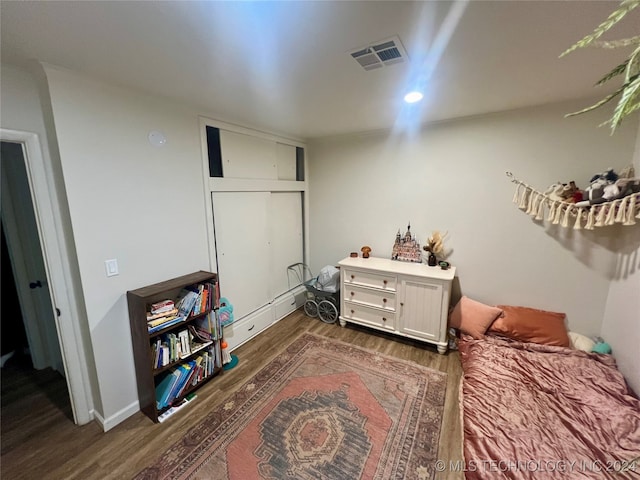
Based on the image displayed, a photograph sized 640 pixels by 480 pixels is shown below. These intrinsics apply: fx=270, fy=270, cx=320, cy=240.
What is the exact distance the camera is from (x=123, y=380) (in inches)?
82.3

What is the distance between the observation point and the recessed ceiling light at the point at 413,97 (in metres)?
2.16

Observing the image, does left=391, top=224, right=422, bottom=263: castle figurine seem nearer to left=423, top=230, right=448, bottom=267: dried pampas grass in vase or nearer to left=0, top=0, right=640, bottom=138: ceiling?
left=423, top=230, right=448, bottom=267: dried pampas grass in vase

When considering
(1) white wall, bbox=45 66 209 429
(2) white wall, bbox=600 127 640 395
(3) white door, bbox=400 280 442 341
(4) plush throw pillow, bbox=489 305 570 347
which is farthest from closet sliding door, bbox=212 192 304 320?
(2) white wall, bbox=600 127 640 395

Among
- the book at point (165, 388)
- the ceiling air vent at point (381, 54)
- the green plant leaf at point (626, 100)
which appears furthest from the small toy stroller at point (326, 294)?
the green plant leaf at point (626, 100)

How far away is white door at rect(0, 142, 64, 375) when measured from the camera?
2.36m

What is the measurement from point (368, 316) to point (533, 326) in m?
1.62

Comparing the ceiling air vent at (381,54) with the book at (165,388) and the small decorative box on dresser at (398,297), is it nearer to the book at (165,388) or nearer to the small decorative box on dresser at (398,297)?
the small decorative box on dresser at (398,297)

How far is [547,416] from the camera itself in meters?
1.84

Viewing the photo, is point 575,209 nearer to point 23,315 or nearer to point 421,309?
point 421,309

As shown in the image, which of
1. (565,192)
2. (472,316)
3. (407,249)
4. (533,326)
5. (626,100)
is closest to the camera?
(626,100)

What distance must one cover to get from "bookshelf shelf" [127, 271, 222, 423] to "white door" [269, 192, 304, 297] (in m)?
1.16

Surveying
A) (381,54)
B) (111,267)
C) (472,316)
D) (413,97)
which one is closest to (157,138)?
(111,267)

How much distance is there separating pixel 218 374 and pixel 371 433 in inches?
58.5

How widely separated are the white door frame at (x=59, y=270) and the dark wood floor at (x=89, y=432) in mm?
216
